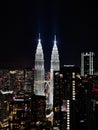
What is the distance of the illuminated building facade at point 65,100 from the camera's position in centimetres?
877

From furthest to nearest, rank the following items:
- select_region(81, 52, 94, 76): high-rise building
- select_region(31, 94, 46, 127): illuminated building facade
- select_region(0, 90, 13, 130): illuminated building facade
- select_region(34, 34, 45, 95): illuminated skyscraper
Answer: select_region(34, 34, 45, 95): illuminated skyscraper, select_region(81, 52, 94, 76): high-rise building, select_region(0, 90, 13, 130): illuminated building facade, select_region(31, 94, 46, 127): illuminated building facade

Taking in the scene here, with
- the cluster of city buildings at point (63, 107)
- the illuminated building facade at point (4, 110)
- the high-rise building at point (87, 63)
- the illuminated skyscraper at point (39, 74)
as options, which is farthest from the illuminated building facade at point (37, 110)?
the illuminated skyscraper at point (39, 74)

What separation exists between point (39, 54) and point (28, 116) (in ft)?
42.2

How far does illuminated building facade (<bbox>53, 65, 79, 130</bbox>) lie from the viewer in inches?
345

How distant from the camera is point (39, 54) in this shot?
23156 mm

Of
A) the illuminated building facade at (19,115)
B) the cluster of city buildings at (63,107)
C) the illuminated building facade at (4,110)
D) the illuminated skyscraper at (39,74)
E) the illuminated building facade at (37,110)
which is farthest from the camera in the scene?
the illuminated skyscraper at (39,74)

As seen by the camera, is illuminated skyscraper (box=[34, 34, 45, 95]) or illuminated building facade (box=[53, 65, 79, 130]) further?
illuminated skyscraper (box=[34, 34, 45, 95])

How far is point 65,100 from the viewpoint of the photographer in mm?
9156

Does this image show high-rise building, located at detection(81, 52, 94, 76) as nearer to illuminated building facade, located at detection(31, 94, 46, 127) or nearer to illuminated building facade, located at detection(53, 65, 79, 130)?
illuminated building facade, located at detection(31, 94, 46, 127)

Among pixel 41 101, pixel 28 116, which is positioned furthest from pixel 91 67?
pixel 28 116

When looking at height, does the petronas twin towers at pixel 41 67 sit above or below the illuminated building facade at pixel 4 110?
above

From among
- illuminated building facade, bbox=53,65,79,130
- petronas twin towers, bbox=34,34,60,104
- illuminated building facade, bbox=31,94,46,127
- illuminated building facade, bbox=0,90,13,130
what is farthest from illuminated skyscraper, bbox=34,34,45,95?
illuminated building facade, bbox=53,65,79,130

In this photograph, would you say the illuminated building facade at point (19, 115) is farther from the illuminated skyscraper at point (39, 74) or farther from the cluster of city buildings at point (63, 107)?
the illuminated skyscraper at point (39, 74)

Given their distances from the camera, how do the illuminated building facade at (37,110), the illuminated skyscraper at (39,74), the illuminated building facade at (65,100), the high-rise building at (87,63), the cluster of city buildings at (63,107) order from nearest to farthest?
1. the cluster of city buildings at (63,107)
2. the illuminated building facade at (65,100)
3. the illuminated building facade at (37,110)
4. the high-rise building at (87,63)
5. the illuminated skyscraper at (39,74)
